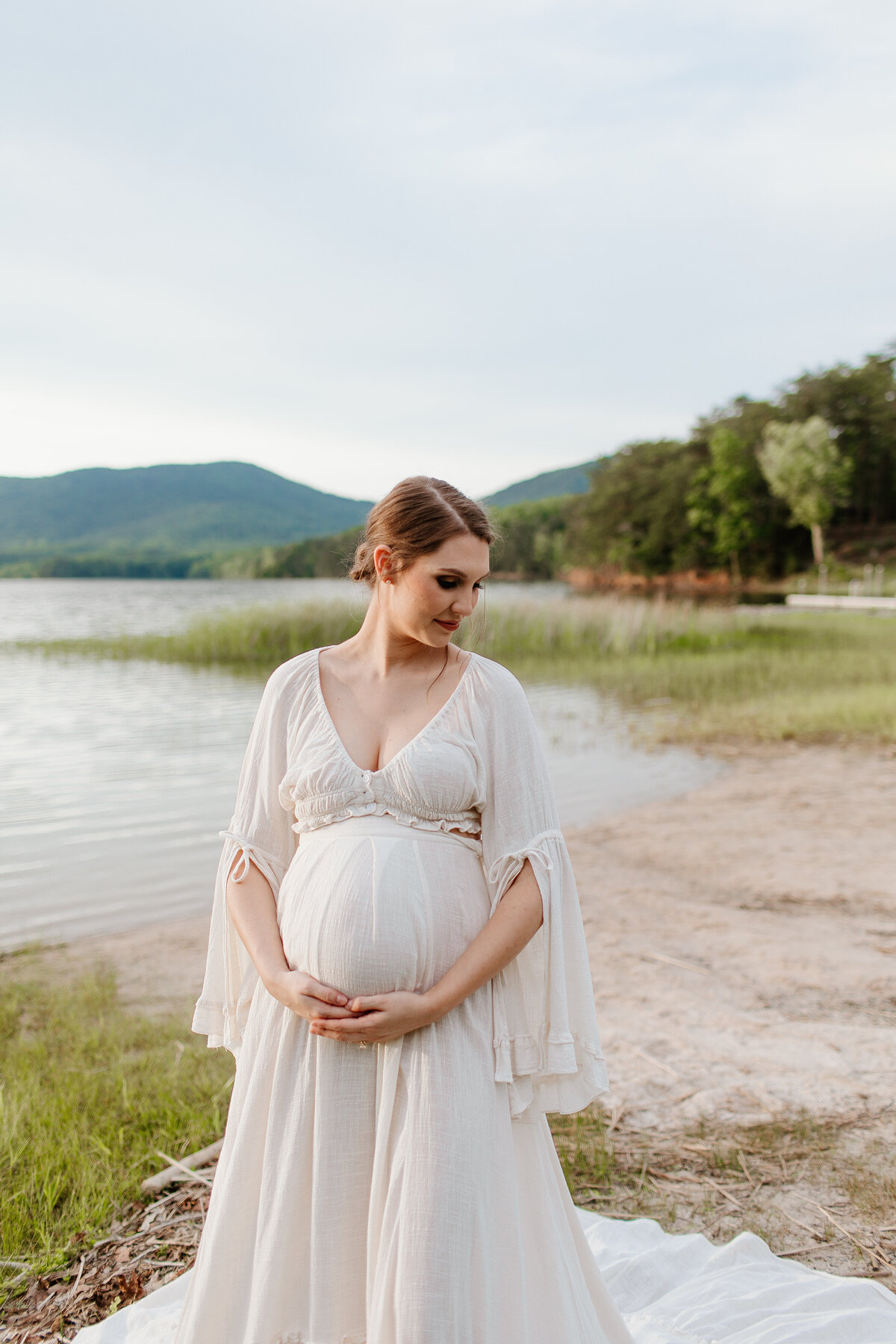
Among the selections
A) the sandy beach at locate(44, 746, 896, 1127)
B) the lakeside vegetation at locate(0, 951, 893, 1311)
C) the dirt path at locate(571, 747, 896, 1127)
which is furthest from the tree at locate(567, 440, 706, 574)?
the lakeside vegetation at locate(0, 951, 893, 1311)

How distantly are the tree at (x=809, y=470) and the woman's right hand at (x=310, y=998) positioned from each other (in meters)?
56.8

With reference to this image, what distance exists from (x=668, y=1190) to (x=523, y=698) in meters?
1.94

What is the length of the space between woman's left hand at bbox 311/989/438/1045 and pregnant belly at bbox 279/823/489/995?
0.06 metres

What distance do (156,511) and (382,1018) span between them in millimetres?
157301

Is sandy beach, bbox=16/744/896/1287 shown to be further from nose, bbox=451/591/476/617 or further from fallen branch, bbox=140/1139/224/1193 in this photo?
nose, bbox=451/591/476/617

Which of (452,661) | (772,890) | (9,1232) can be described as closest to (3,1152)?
(9,1232)

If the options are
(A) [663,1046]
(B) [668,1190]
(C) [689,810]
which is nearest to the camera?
(B) [668,1190]

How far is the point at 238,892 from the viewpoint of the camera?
6.40ft

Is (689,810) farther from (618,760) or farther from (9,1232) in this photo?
(9,1232)

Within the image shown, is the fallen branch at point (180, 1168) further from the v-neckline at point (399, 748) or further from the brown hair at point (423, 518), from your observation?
the brown hair at point (423, 518)

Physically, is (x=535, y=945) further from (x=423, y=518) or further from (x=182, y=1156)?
(x=182, y=1156)

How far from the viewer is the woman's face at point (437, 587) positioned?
186cm

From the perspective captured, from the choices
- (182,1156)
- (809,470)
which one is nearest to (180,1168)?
(182,1156)

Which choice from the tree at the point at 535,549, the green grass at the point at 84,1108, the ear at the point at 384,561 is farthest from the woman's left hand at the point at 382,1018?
the tree at the point at 535,549
